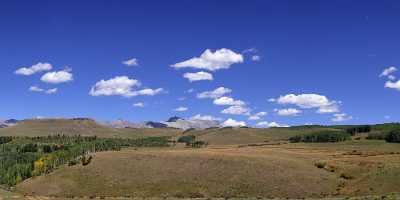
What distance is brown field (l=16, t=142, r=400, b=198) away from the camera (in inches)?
4385

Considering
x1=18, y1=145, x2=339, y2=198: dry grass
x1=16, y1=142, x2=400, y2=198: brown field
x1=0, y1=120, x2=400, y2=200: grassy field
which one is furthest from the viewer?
x1=18, y1=145, x2=339, y2=198: dry grass

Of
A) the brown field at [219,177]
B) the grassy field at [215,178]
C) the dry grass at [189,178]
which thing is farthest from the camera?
the dry grass at [189,178]

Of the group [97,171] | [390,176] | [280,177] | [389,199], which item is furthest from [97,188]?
[389,199]

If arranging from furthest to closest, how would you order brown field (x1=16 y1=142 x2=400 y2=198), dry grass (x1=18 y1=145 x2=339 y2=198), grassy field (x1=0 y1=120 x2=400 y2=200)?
1. dry grass (x1=18 y1=145 x2=339 y2=198)
2. brown field (x1=16 y1=142 x2=400 y2=198)
3. grassy field (x1=0 y1=120 x2=400 y2=200)

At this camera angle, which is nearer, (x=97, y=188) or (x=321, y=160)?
(x=97, y=188)

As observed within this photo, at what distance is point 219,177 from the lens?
131375 millimetres

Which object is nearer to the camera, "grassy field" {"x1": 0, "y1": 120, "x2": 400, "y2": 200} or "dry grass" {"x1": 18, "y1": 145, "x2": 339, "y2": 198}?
"grassy field" {"x1": 0, "y1": 120, "x2": 400, "y2": 200}

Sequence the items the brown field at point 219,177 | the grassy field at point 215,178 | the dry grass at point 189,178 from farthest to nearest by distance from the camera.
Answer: the dry grass at point 189,178 → the brown field at point 219,177 → the grassy field at point 215,178

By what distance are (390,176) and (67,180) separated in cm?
8337

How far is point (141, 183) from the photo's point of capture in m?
136

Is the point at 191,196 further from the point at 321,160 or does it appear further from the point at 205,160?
the point at 321,160

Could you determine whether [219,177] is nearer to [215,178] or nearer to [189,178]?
[215,178]

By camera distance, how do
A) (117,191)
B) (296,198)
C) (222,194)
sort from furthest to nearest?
(117,191) → (222,194) → (296,198)

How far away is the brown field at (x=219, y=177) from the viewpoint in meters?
111
